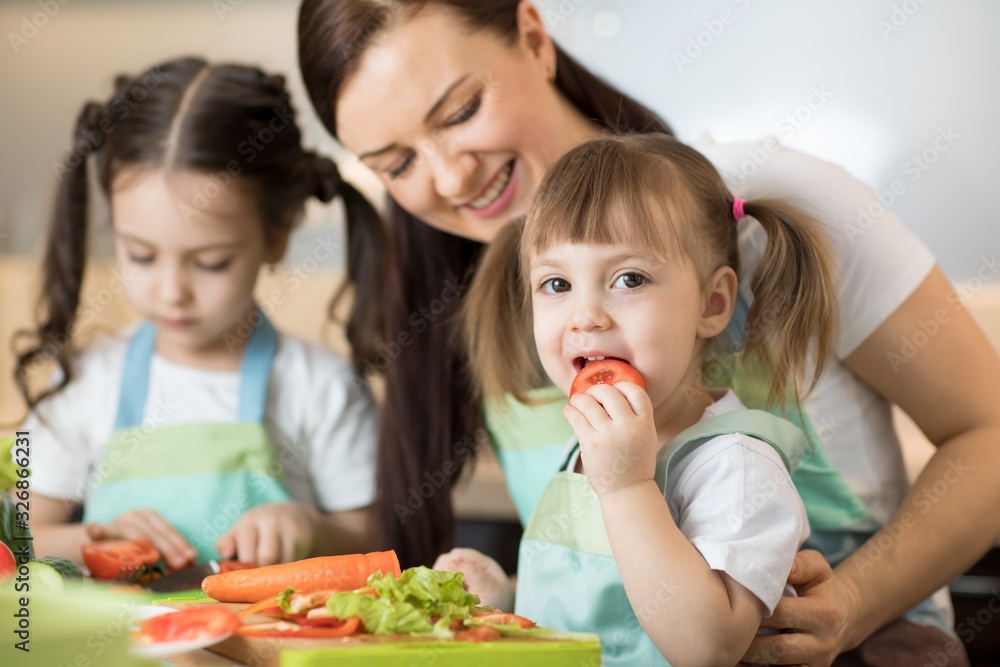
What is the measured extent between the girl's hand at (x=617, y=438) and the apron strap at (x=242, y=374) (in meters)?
0.98

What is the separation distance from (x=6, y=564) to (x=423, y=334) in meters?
0.88

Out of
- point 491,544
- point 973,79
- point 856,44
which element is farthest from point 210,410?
point 973,79

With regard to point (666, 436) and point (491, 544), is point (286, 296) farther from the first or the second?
point (666, 436)

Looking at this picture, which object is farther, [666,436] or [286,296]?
[286,296]

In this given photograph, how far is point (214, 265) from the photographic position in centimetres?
176

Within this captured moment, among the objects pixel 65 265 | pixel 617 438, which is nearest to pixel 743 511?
pixel 617 438

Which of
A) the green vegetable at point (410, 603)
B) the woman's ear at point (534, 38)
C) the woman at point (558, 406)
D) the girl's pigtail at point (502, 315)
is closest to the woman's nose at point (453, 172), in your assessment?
the woman at point (558, 406)

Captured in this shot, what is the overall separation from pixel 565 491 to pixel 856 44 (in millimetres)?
2072

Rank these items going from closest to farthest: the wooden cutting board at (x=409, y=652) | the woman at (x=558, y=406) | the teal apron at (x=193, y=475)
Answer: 1. the wooden cutting board at (x=409, y=652)
2. the woman at (x=558, y=406)
3. the teal apron at (x=193, y=475)

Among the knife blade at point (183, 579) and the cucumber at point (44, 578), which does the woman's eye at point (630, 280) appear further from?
the knife blade at point (183, 579)

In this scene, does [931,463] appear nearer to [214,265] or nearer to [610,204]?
[610,204]

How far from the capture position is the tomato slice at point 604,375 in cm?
102

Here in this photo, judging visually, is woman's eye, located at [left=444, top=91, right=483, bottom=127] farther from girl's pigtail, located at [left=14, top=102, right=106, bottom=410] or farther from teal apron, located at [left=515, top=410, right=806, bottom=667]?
girl's pigtail, located at [left=14, top=102, right=106, bottom=410]

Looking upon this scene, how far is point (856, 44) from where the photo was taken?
279cm
